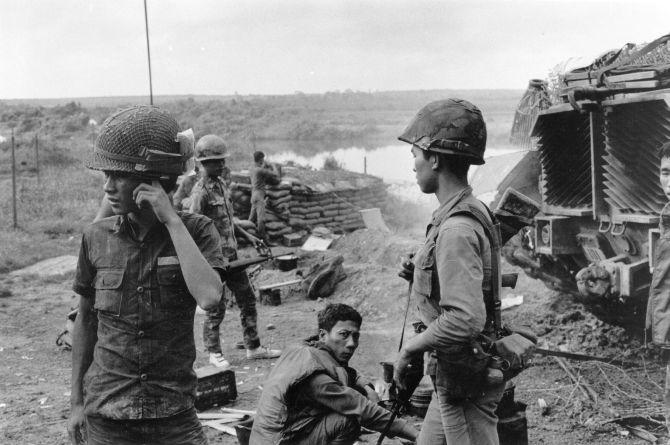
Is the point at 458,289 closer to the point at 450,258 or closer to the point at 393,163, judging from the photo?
the point at 450,258

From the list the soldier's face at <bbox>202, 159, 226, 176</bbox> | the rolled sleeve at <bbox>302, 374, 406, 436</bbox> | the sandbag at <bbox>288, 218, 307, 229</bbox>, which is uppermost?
the soldier's face at <bbox>202, 159, 226, 176</bbox>

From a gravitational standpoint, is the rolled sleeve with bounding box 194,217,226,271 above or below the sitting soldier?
above

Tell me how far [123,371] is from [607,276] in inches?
170

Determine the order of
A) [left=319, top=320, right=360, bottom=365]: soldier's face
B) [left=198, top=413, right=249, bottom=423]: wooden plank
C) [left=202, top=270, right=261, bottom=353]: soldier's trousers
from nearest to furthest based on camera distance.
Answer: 1. [left=319, top=320, right=360, bottom=365]: soldier's face
2. [left=198, top=413, right=249, bottom=423]: wooden plank
3. [left=202, top=270, right=261, bottom=353]: soldier's trousers

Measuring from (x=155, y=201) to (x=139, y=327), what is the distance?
46 cm

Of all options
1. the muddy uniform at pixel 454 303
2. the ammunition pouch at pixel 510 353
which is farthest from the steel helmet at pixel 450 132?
the ammunition pouch at pixel 510 353

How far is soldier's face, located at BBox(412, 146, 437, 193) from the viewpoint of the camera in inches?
115

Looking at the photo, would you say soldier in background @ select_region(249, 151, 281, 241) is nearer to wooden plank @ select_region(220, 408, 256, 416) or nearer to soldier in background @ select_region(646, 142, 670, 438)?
wooden plank @ select_region(220, 408, 256, 416)

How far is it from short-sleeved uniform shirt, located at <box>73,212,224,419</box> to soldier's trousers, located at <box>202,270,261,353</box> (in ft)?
13.4

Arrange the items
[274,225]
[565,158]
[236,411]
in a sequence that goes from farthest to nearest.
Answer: [274,225] < [565,158] < [236,411]

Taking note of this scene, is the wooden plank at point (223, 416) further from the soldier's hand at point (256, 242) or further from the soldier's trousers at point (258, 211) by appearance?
the soldier's trousers at point (258, 211)

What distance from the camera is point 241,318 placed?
7.06 meters

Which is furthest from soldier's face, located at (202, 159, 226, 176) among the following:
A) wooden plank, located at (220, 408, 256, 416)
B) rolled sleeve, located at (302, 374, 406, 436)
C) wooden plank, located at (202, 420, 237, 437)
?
rolled sleeve, located at (302, 374, 406, 436)

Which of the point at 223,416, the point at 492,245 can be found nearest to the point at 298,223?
the point at 223,416
